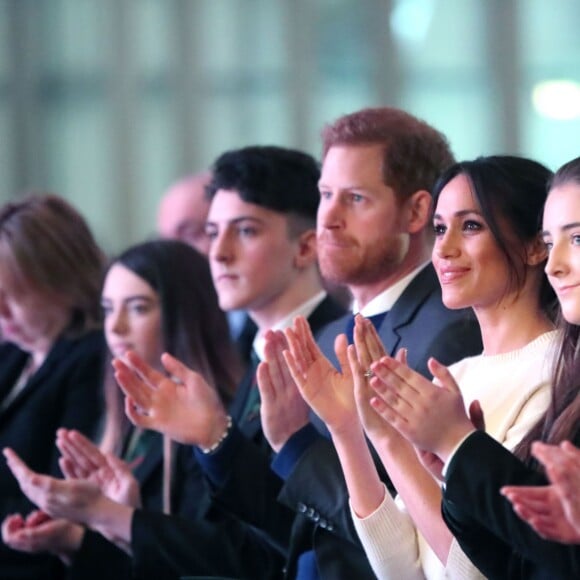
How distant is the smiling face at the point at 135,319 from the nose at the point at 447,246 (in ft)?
4.52

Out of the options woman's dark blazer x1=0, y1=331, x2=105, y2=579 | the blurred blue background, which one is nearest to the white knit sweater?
woman's dark blazer x1=0, y1=331, x2=105, y2=579

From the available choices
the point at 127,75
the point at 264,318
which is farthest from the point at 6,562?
the point at 127,75

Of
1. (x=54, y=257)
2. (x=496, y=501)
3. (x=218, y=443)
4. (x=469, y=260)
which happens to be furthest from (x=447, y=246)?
(x=54, y=257)

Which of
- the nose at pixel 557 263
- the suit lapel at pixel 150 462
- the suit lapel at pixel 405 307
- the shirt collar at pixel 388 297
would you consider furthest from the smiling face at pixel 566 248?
the suit lapel at pixel 150 462

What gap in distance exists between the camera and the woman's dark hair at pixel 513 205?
102 inches

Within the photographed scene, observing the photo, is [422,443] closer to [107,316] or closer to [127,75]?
[107,316]

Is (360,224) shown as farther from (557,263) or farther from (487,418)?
(557,263)

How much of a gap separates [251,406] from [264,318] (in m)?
0.27

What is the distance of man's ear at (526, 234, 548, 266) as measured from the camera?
260cm

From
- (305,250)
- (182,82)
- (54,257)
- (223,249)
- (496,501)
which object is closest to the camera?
(496,501)

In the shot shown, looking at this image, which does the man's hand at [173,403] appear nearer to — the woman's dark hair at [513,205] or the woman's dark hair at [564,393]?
the woman's dark hair at [513,205]

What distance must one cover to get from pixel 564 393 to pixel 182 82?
21.1 feet

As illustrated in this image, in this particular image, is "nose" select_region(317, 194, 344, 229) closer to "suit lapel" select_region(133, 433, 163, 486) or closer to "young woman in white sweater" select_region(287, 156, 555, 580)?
"young woman in white sweater" select_region(287, 156, 555, 580)

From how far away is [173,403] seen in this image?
10.5 feet
